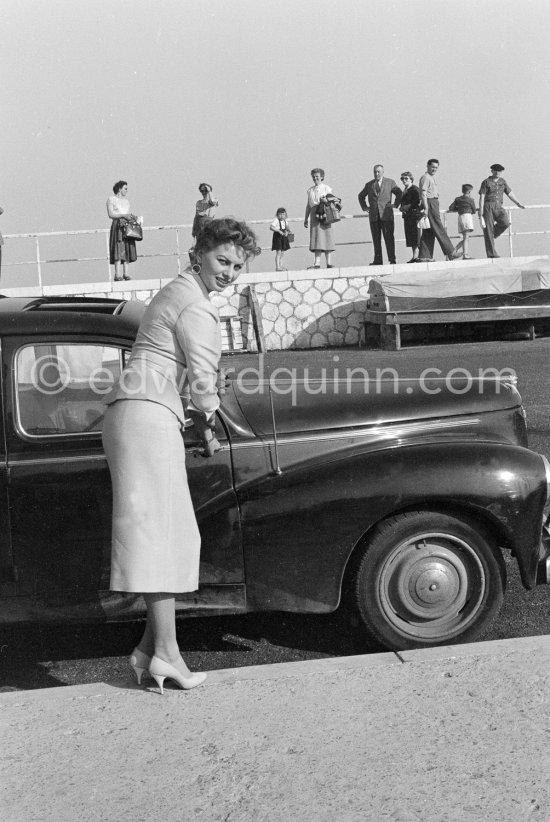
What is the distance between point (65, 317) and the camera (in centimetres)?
413

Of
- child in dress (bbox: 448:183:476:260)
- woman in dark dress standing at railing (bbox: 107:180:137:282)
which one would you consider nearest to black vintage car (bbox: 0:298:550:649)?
woman in dark dress standing at railing (bbox: 107:180:137:282)

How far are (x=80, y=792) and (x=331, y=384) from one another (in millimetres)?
2316

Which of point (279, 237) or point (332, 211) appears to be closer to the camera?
point (332, 211)

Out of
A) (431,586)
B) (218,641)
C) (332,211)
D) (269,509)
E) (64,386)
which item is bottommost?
(218,641)

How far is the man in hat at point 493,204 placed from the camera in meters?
20.4

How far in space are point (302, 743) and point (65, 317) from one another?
6.51ft

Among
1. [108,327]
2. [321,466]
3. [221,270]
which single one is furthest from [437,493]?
[108,327]

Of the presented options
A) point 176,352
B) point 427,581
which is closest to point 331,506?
point 427,581

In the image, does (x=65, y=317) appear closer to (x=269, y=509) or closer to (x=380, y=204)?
(x=269, y=509)

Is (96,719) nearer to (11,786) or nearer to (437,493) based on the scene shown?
(11,786)

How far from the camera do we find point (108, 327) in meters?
4.15

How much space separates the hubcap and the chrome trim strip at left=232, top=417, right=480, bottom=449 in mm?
472

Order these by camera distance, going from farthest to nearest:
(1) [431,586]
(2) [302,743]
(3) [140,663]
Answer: (1) [431,586]
(3) [140,663]
(2) [302,743]

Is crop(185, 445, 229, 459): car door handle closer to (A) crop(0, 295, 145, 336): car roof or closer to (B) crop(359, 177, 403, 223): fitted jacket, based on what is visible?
(A) crop(0, 295, 145, 336): car roof
